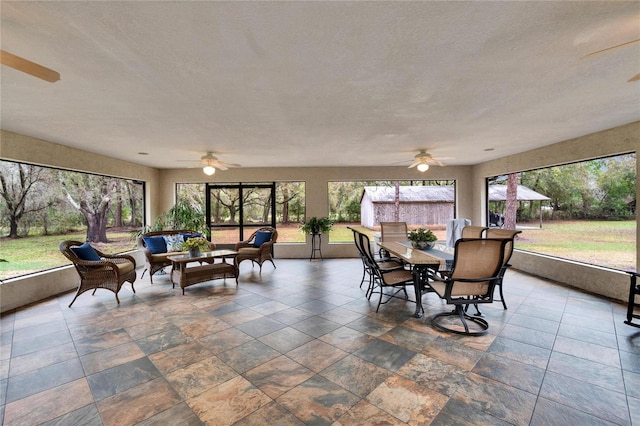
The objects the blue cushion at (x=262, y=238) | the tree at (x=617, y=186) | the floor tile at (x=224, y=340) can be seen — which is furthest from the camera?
the blue cushion at (x=262, y=238)

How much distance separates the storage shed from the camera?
24.5ft

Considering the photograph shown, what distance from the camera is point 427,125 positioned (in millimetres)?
3557

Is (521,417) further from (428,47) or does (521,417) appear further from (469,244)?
(428,47)

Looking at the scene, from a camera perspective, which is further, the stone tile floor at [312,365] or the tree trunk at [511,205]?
the tree trunk at [511,205]

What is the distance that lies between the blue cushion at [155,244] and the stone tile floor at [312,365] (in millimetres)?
1639

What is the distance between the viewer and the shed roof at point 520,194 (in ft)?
22.1

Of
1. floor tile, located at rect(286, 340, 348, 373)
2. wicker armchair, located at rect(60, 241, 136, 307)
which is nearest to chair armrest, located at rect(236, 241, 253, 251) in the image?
wicker armchair, located at rect(60, 241, 136, 307)

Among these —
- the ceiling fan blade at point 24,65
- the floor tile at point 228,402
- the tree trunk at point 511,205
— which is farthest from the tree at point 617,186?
the ceiling fan blade at point 24,65

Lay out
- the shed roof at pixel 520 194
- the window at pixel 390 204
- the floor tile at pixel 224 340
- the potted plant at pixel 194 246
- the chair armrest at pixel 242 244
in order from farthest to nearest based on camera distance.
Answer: the window at pixel 390 204 < the shed roof at pixel 520 194 < the chair armrest at pixel 242 244 < the potted plant at pixel 194 246 < the floor tile at pixel 224 340

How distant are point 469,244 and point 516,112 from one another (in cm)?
176

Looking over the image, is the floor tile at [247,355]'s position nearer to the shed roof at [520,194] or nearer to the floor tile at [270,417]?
the floor tile at [270,417]

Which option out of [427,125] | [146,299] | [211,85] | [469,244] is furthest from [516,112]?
[146,299]

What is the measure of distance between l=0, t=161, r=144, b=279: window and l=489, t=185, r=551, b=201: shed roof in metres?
9.08

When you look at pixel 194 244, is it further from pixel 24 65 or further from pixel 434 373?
pixel 434 373
